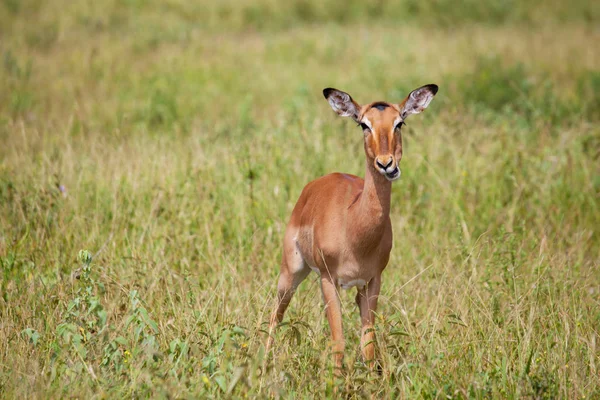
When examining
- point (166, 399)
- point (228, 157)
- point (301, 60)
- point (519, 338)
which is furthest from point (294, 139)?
point (301, 60)

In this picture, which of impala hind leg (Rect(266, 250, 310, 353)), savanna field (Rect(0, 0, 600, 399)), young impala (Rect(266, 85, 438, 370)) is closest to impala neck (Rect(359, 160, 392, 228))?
young impala (Rect(266, 85, 438, 370))

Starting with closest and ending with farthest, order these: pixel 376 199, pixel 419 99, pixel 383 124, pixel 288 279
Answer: pixel 383 124, pixel 376 199, pixel 419 99, pixel 288 279

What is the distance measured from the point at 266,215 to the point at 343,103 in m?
2.18

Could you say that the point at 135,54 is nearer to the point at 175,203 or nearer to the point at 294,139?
the point at 294,139

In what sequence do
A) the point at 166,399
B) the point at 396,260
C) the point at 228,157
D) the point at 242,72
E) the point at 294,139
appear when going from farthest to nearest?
the point at 242,72
the point at 294,139
the point at 228,157
the point at 396,260
the point at 166,399

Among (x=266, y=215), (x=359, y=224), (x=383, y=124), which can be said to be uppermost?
(x=383, y=124)

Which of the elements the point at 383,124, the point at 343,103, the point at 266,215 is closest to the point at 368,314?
the point at 383,124

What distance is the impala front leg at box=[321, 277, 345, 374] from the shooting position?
12.7 ft

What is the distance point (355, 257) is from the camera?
3.98 m

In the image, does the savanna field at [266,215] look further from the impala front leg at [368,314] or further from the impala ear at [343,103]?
the impala ear at [343,103]

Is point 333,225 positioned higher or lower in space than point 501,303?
higher

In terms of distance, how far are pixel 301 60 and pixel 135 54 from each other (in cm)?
275

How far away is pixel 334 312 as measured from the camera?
4004 mm

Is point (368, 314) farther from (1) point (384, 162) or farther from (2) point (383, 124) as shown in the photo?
(2) point (383, 124)
